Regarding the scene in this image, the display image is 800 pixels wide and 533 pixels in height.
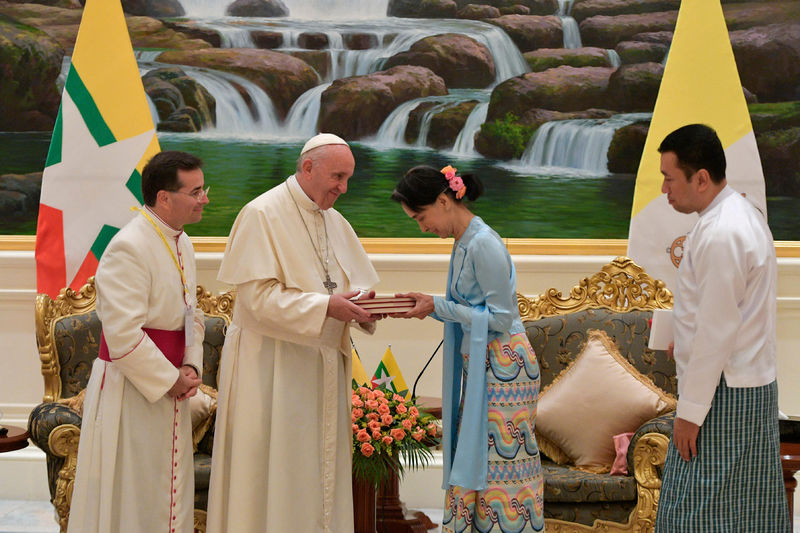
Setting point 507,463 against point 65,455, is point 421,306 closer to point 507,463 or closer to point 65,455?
point 507,463

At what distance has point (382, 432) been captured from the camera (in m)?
4.01

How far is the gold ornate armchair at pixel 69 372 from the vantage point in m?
4.11

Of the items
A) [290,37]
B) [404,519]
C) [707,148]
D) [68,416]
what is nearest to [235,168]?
[290,37]

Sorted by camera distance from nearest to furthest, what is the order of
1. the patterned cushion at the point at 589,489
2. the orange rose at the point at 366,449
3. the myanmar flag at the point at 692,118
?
1. the orange rose at the point at 366,449
2. the patterned cushion at the point at 589,489
3. the myanmar flag at the point at 692,118

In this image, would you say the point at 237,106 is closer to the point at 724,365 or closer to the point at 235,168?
the point at 235,168

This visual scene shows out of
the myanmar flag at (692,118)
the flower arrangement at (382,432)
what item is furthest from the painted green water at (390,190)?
the flower arrangement at (382,432)

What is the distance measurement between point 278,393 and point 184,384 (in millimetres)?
374

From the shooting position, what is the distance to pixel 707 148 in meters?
2.78

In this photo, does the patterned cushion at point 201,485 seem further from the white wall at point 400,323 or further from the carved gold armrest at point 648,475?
the carved gold armrest at point 648,475

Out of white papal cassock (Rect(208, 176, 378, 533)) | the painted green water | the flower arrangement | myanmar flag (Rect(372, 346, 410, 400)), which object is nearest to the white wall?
the painted green water

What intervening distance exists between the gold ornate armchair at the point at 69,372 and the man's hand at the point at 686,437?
232 centimetres

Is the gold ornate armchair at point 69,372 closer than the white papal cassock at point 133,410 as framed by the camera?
No

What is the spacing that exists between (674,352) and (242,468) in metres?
1.71

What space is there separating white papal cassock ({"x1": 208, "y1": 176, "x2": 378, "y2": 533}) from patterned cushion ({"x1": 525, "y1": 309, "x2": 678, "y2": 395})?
148cm
